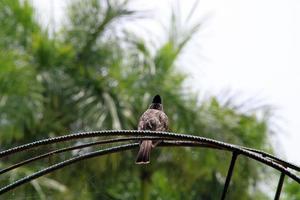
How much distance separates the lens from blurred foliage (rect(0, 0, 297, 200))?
989 cm

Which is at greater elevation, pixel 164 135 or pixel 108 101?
pixel 164 135

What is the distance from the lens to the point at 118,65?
35.5ft

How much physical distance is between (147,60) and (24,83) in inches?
75.4

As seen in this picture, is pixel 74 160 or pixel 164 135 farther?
pixel 74 160

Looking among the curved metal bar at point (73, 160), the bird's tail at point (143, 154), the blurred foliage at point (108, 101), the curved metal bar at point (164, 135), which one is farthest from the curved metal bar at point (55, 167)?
the blurred foliage at point (108, 101)

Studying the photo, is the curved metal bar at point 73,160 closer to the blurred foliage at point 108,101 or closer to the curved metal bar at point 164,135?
the curved metal bar at point 164,135

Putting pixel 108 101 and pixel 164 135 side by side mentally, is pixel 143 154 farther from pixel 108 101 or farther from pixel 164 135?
pixel 108 101

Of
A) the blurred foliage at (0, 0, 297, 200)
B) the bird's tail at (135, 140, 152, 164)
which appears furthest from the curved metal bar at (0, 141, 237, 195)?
the blurred foliage at (0, 0, 297, 200)

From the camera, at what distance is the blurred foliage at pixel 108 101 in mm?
9891

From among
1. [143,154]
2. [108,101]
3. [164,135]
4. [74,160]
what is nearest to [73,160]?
[74,160]

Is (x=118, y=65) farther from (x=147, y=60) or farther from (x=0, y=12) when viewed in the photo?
(x=0, y=12)

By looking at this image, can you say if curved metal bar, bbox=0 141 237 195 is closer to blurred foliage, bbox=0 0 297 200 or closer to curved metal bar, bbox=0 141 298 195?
curved metal bar, bbox=0 141 298 195

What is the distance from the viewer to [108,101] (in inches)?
409

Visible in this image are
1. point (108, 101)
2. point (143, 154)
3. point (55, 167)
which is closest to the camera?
point (55, 167)
